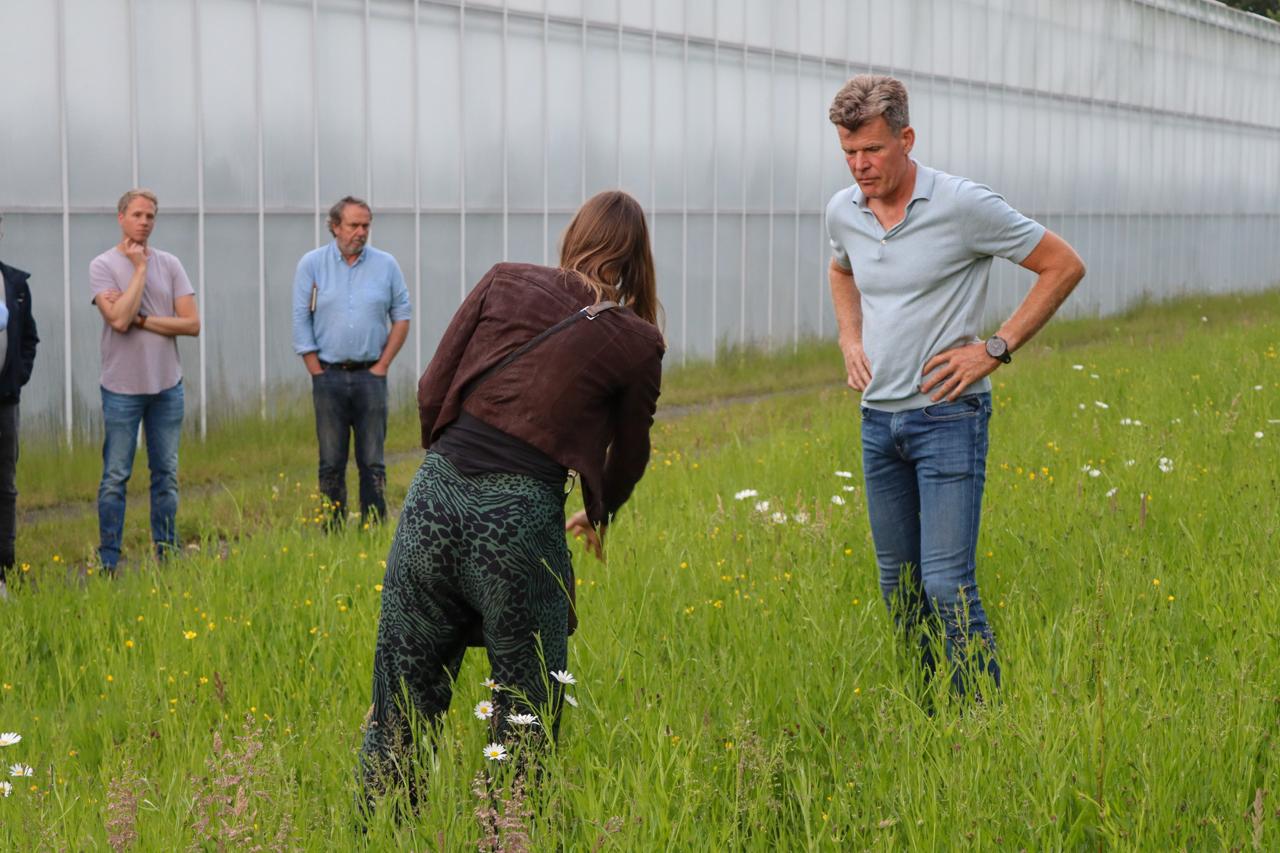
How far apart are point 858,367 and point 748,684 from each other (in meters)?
1.02

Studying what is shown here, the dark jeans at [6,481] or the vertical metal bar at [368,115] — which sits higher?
the vertical metal bar at [368,115]

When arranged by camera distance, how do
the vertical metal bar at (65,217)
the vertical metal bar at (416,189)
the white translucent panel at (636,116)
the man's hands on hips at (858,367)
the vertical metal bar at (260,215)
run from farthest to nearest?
the white translucent panel at (636,116) < the vertical metal bar at (416,189) < the vertical metal bar at (260,215) < the vertical metal bar at (65,217) < the man's hands on hips at (858,367)

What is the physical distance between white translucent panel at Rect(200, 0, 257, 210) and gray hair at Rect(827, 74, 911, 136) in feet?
29.4

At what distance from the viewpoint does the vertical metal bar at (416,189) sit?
14250 millimetres

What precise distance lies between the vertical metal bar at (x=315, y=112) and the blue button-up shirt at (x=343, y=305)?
4562mm

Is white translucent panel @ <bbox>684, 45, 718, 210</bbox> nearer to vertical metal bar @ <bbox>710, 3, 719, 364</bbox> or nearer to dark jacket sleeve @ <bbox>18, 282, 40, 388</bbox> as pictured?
vertical metal bar @ <bbox>710, 3, 719, 364</bbox>

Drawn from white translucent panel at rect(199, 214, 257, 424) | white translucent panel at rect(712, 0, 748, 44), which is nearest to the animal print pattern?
white translucent panel at rect(199, 214, 257, 424)

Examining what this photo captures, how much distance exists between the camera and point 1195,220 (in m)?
33.6

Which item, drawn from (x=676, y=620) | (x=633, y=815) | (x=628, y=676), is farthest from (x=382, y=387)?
(x=633, y=815)

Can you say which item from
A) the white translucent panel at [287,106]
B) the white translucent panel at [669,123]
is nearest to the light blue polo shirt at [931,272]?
the white translucent panel at [287,106]

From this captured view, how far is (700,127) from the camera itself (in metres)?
18.3

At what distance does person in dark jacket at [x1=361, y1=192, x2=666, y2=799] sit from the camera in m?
3.62

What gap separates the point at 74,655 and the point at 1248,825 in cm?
417

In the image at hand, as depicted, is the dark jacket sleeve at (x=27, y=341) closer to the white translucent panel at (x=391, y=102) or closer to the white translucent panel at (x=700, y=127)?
the white translucent panel at (x=391, y=102)
